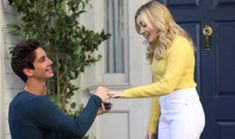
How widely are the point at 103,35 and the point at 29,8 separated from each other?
2.23ft

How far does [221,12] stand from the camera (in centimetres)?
606

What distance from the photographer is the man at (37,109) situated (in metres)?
3.22

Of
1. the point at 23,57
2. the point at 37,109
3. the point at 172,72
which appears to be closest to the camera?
the point at 37,109

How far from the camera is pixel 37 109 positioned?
3.22 m

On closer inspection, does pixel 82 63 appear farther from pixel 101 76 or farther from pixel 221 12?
pixel 221 12

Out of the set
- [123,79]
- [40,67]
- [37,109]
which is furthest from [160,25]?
[123,79]

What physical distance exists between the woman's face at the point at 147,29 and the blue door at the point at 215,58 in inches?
79.3

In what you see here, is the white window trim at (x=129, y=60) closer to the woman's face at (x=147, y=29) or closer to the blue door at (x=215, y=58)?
the blue door at (x=215, y=58)

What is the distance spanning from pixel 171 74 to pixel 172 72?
1 cm

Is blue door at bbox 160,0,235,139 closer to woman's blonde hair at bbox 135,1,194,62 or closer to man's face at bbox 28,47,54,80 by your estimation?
woman's blonde hair at bbox 135,1,194,62

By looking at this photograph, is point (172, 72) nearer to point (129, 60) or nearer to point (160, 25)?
point (160, 25)

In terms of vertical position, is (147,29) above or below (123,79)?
above

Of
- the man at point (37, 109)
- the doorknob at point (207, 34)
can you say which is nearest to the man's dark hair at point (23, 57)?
the man at point (37, 109)

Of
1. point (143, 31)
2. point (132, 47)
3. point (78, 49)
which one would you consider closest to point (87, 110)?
point (143, 31)
